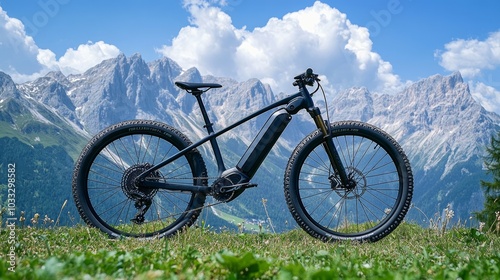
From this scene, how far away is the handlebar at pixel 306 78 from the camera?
24.5 feet

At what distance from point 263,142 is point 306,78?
4.12ft

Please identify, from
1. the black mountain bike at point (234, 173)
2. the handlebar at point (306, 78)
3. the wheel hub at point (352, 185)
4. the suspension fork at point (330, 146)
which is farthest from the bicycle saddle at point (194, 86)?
the wheel hub at point (352, 185)

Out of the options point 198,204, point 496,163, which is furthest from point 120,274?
point 496,163

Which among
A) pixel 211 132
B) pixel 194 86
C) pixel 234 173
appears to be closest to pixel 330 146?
pixel 234 173

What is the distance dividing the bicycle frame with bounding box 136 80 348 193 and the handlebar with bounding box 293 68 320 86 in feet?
0.30

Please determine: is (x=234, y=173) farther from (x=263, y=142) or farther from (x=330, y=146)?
(x=330, y=146)

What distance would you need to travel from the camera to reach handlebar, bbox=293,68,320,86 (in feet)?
24.5

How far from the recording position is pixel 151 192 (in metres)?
7.29

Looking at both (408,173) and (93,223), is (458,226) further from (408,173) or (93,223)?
(93,223)

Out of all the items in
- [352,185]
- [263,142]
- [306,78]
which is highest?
[306,78]

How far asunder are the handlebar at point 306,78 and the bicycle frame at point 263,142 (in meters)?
0.09

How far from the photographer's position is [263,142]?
283 inches

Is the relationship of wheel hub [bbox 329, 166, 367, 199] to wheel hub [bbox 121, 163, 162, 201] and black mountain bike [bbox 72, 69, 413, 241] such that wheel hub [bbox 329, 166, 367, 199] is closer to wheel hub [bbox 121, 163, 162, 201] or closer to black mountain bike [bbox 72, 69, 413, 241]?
black mountain bike [bbox 72, 69, 413, 241]

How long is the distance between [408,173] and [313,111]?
5.81ft
